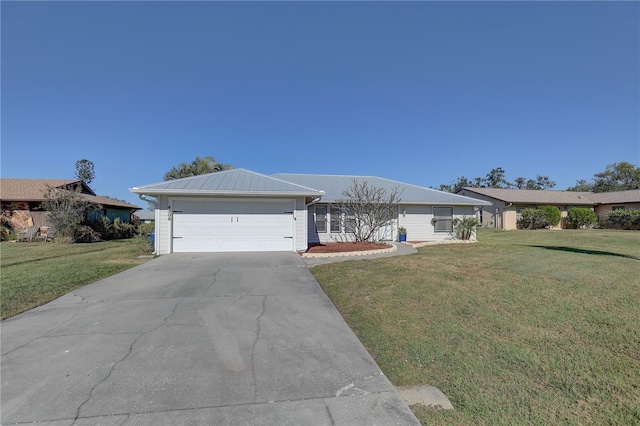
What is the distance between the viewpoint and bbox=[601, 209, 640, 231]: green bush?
78.7ft

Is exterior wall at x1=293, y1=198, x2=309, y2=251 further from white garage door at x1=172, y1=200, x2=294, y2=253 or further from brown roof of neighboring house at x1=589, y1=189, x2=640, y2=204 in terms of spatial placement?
brown roof of neighboring house at x1=589, y1=189, x2=640, y2=204

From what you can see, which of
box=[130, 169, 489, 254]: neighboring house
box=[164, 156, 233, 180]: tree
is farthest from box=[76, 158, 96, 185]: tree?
box=[130, 169, 489, 254]: neighboring house

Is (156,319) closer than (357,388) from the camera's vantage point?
No

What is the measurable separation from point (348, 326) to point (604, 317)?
3.71 meters

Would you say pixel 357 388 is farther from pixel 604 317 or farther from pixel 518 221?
pixel 518 221

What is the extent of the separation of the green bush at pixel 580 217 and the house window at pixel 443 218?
1794 centimetres

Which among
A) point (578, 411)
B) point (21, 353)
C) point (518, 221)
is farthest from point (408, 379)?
point (518, 221)

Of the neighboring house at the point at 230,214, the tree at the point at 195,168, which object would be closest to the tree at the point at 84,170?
the tree at the point at 195,168

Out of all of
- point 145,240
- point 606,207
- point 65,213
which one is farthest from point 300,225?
point 606,207

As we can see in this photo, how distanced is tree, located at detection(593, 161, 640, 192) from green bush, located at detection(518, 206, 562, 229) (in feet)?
120

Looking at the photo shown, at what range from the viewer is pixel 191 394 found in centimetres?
267

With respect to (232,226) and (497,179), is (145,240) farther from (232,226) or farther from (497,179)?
(497,179)

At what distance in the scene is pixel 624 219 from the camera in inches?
975

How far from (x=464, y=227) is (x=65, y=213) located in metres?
22.0
